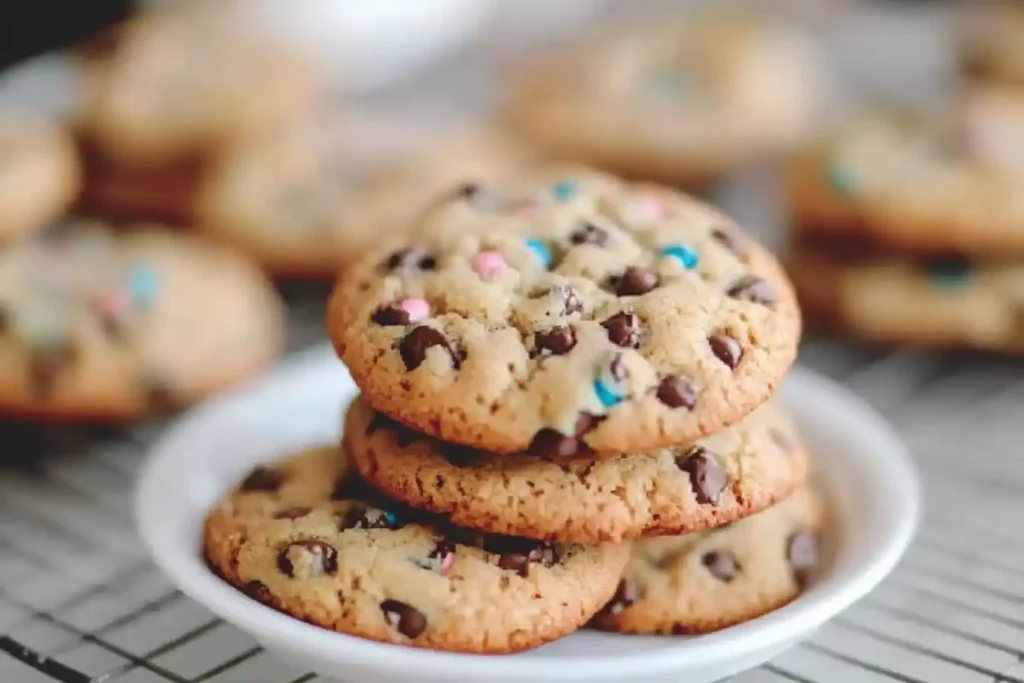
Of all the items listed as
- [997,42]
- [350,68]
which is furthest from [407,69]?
[997,42]

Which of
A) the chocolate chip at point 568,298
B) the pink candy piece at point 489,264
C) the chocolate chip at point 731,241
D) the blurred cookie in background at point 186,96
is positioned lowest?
the chocolate chip at point 731,241

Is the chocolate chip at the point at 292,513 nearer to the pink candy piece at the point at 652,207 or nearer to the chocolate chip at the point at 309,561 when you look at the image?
the chocolate chip at the point at 309,561

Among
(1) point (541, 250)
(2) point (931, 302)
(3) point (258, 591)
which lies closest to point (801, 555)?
(1) point (541, 250)

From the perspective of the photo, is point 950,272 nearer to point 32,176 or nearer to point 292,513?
point 292,513

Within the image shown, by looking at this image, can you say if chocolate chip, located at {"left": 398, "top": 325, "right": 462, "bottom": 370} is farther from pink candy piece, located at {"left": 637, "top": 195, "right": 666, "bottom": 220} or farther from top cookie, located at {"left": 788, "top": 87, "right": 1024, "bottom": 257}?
top cookie, located at {"left": 788, "top": 87, "right": 1024, "bottom": 257}

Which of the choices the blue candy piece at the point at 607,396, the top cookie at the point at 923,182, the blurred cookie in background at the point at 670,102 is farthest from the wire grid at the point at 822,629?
the blurred cookie in background at the point at 670,102
